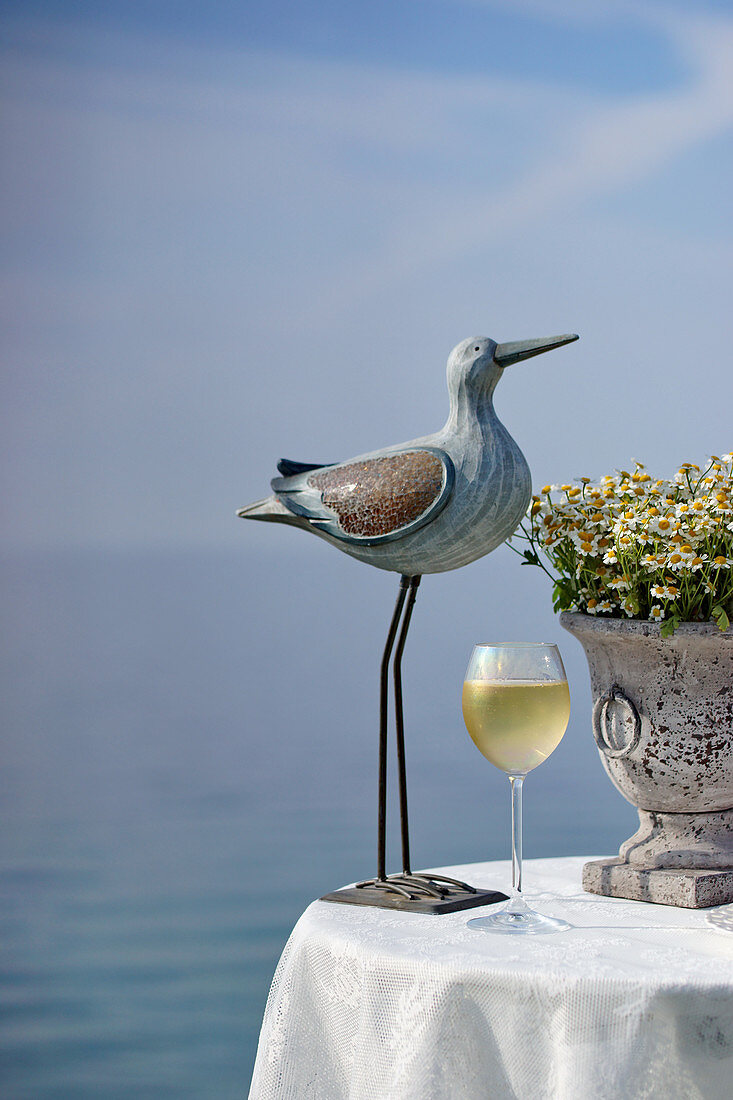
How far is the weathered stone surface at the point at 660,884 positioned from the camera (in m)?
1.21

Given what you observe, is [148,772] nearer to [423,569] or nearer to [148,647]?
[148,647]

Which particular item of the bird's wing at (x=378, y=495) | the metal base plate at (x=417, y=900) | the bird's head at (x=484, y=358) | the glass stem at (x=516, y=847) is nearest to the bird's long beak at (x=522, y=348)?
the bird's head at (x=484, y=358)

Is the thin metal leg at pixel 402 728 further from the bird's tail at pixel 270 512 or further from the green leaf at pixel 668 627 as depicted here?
the green leaf at pixel 668 627

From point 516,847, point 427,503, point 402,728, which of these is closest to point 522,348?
point 427,503

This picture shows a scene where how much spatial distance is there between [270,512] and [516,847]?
49 centimetres

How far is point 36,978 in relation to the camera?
12.9 feet

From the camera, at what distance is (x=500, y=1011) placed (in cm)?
95

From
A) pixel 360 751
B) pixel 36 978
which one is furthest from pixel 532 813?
pixel 36 978

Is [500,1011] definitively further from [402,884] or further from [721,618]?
[721,618]

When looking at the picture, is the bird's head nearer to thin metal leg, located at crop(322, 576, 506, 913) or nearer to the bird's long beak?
the bird's long beak

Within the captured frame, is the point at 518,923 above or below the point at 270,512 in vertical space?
below

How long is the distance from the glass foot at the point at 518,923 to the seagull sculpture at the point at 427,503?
83mm

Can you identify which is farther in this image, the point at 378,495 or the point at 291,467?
the point at 291,467

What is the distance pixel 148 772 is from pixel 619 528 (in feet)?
12.9
